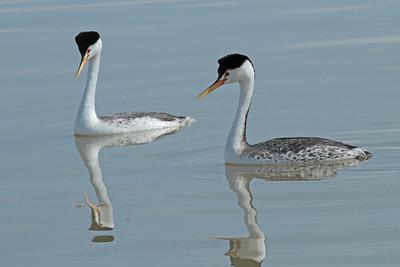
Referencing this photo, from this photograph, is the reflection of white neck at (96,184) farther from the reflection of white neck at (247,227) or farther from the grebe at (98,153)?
the reflection of white neck at (247,227)

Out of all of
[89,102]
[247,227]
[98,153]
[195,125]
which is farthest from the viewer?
[89,102]

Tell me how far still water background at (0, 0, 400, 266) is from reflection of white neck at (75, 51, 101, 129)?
0.97ft

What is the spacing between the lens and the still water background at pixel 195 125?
10.8 metres

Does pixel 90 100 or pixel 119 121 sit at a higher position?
pixel 90 100

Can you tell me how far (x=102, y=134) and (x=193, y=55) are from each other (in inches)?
127

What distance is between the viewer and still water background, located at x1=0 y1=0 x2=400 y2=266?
424 inches

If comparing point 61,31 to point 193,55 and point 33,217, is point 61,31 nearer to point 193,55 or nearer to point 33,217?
point 193,55

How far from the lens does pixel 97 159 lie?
1461 cm

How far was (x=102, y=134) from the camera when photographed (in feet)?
53.3

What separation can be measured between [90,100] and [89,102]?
0.22ft

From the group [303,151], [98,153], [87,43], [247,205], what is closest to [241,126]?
[303,151]

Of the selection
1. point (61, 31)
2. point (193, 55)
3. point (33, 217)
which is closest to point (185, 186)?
point (33, 217)

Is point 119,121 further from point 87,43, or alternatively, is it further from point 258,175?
point 258,175


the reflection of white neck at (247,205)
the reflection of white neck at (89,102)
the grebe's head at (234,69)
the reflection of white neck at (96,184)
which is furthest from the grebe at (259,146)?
the reflection of white neck at (89,102)
